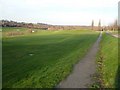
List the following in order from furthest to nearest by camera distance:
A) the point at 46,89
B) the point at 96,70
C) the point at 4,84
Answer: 1. the point at 96,70
2. the point at 4,84
3. the point at 46,89

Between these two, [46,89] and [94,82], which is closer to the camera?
[46,89]

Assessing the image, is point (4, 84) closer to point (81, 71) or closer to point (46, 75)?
point (46, 75)

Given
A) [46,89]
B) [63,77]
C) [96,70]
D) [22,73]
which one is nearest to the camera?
[46,89]

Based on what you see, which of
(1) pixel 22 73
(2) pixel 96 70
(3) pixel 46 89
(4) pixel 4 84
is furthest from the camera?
(2) pixel 96 70

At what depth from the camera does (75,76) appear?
16188mm

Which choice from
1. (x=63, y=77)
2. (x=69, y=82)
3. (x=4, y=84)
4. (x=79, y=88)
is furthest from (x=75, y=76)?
(x=4, y=84)

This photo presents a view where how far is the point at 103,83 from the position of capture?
14.4 m

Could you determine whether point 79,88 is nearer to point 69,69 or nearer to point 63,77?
point 63,77

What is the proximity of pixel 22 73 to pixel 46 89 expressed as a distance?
474cm

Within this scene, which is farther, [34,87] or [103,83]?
[103,83]

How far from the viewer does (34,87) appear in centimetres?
1316

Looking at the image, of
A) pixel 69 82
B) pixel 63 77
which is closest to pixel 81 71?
pixel 63 77

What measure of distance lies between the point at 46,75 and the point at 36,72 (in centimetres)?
121

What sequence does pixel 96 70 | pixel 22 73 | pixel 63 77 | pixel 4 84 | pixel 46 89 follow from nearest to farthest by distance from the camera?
pixel 46 89, pixel 4 84, pixel 63 77, pixel 22 73, pixel 96 70
